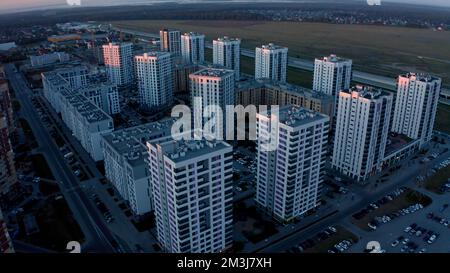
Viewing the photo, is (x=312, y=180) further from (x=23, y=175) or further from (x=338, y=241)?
(x=23, y=175)

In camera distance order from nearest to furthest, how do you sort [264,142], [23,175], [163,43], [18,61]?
[264,142] → [23,175] → [163,43] → [18,61]

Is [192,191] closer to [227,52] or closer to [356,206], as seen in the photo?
[356,206]

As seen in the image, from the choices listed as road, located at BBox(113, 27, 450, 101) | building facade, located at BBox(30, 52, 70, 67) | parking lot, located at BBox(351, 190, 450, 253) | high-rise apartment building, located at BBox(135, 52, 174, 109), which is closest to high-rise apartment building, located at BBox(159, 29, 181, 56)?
high-rise apartment building, located at BBox(135, 52, 174, 109)

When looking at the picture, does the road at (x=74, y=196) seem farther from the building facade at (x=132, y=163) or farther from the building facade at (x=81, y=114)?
the building facade at (x=81, y=114)

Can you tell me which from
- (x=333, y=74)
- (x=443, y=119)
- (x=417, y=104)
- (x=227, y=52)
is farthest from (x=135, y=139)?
(x=443, y=119)

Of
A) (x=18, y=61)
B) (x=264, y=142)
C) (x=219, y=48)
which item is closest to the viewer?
(x=264, y=142)

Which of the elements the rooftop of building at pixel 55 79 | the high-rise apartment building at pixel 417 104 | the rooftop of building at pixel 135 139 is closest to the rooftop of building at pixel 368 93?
the high-rise apartment building at pixel 417 104
